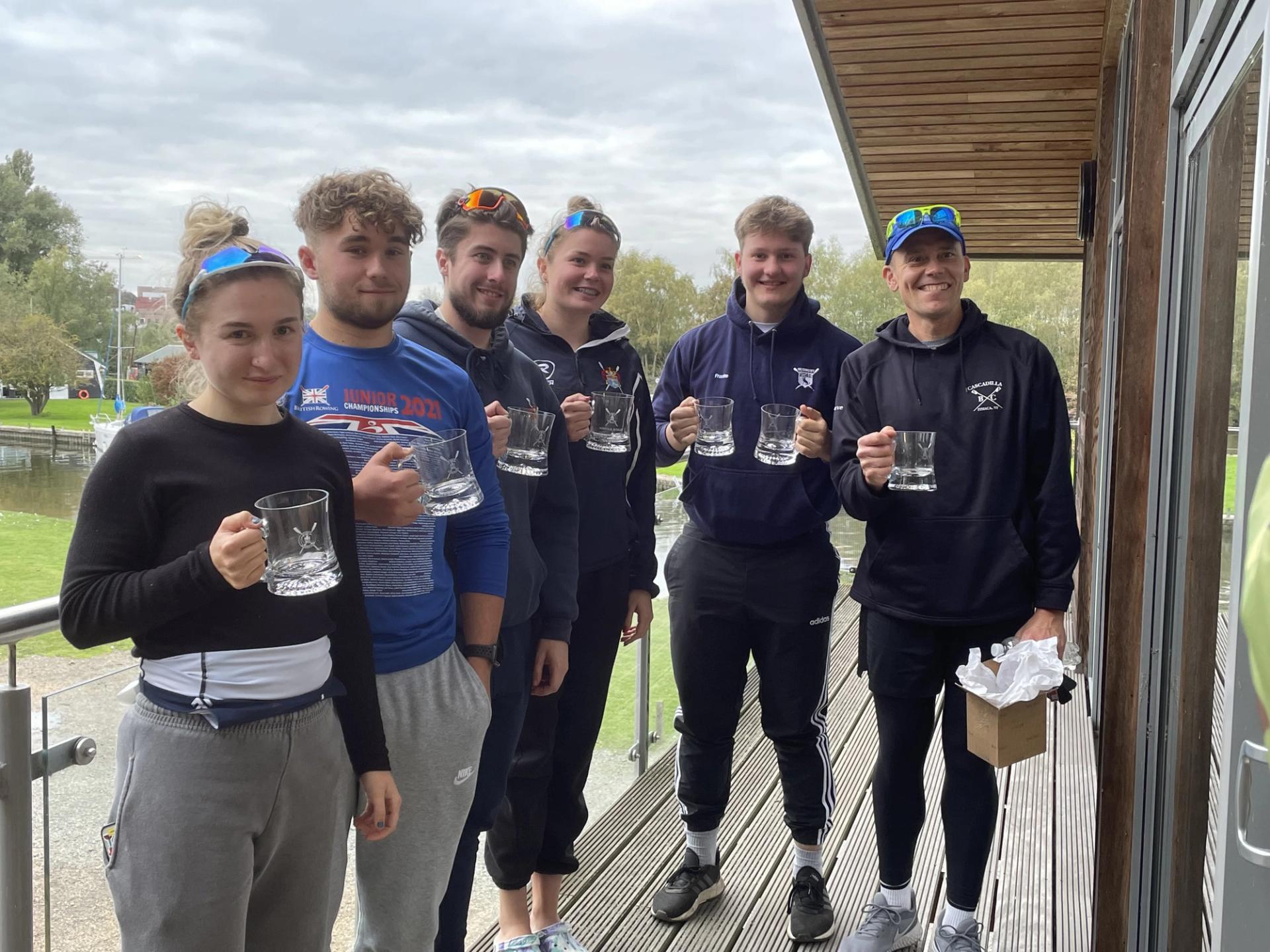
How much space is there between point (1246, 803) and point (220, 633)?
1144 millimetres

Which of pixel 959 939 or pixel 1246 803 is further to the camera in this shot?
pixel 959 939

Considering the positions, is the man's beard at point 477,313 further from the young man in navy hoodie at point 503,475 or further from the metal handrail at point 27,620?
the metal handrail at point 27,620

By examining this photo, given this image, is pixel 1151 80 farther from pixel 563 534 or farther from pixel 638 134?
pixel 638 134

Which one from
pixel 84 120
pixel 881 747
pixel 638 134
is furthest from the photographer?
pixel 638 134

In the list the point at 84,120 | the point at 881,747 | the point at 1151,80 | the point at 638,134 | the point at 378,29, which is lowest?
the point at 881,747

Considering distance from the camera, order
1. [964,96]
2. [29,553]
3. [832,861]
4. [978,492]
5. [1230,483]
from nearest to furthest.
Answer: [1230,483], [978,492], [832,861], [964,96], [29,553]

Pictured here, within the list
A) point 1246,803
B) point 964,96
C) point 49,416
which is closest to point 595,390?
point 1246,803

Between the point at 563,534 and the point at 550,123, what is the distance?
144985 mm

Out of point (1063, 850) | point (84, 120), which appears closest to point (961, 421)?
point (1063, 850)

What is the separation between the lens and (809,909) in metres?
2.52

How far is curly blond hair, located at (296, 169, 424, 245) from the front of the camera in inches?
61.6

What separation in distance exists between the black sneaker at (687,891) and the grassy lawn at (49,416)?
84.3ft

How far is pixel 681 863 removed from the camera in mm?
2693

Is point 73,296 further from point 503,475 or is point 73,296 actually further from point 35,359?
point 503,475
